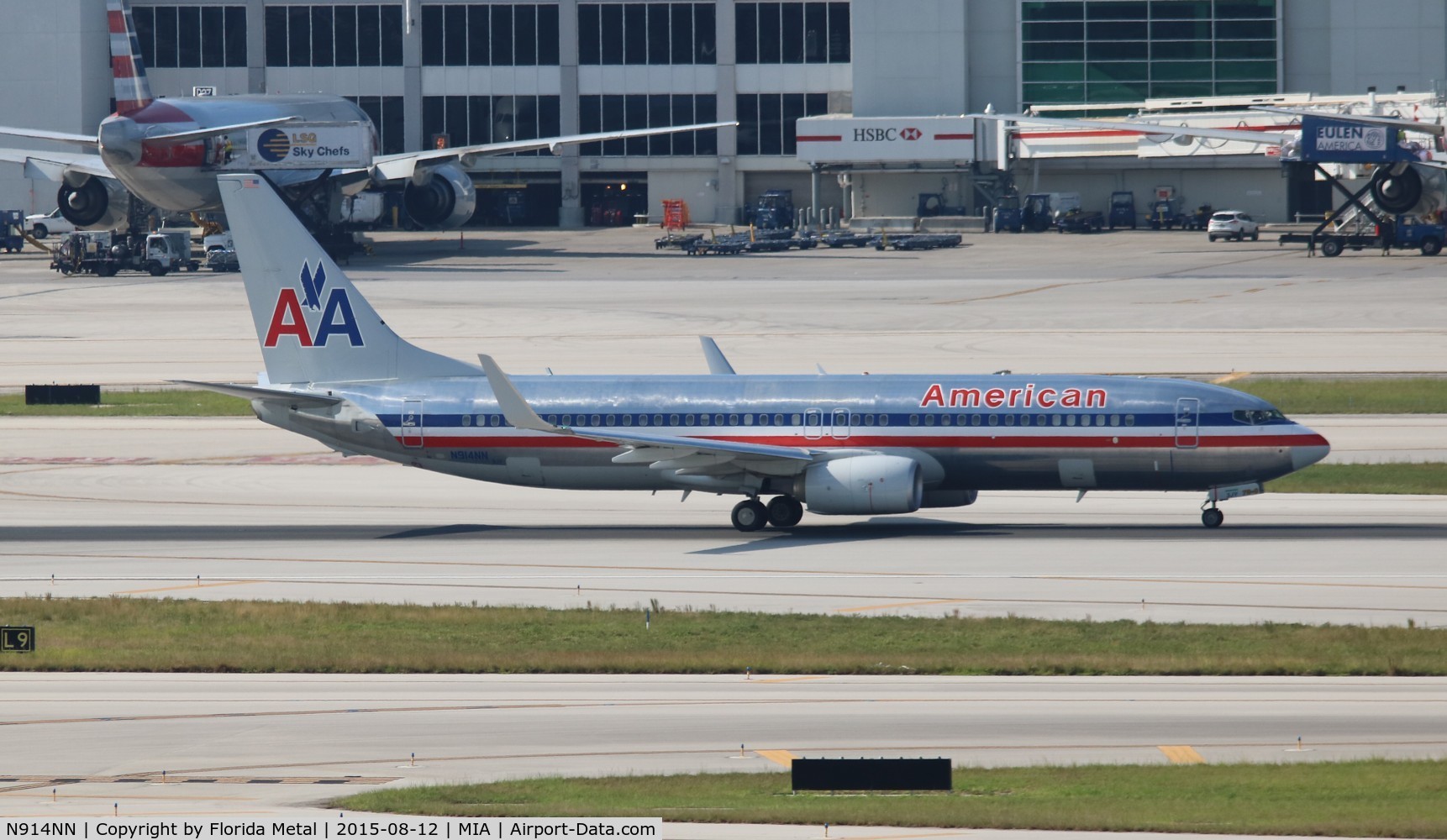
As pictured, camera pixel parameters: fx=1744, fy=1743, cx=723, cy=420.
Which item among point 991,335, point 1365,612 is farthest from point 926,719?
point 991,335

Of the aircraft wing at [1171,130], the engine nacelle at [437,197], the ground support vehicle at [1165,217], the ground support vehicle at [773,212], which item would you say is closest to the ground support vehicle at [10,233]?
the engine nacelle at [437,197]

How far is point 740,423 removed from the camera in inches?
1575

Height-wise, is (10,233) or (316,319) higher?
(10,233)

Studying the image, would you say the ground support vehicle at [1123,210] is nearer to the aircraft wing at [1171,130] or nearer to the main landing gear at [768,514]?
the aircraft wing at [1171,130]

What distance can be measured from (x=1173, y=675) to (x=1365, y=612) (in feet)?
19.2

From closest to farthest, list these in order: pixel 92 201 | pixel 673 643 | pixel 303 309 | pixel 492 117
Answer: pixel 673 643 < pixel 303 309 < pixel 92 201 < pixel 492 117

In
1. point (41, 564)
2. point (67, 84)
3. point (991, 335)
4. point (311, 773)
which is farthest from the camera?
point (67, 84)

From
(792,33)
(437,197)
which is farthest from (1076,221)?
(437,197)

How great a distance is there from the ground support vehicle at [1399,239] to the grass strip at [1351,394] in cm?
4553

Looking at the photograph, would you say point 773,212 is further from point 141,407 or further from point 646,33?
point 141,407

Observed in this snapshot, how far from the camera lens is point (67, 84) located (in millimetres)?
140250

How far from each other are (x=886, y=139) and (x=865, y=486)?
97.3m

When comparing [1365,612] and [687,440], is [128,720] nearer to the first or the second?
[687,440]

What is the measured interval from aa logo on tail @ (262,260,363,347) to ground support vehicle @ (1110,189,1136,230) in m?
98.8
